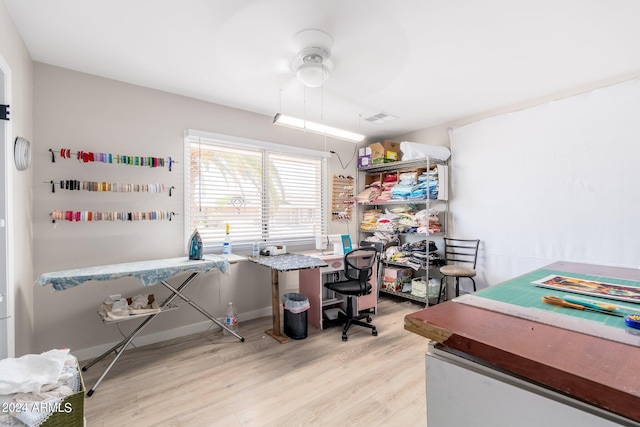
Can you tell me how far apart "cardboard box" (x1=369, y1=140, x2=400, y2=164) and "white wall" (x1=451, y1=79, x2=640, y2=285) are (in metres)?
0.78

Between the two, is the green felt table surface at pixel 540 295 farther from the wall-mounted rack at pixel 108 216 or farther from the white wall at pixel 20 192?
the wall-mounted rack at pixel 108 216

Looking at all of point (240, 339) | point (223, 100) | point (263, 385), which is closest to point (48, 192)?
point (223, 100)

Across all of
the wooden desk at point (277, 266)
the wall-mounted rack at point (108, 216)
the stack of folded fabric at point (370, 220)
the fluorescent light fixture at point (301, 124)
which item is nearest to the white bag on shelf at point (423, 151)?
the stack of folded fabric at point (370, 220)

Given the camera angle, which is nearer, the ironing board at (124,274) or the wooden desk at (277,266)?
the ironing board at (124,274)

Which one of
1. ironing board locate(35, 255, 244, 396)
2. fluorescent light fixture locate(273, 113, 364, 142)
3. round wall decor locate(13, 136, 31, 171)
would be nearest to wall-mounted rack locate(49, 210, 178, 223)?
ironing board locate(35, 255, 244, 396)

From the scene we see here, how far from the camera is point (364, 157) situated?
173 inches

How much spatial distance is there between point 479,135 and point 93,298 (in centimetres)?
433

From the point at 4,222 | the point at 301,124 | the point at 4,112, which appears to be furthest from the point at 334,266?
the point at 4,112

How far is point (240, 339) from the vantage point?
2.88 metres

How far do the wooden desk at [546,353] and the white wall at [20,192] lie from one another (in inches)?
94.2

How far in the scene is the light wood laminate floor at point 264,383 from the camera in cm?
184

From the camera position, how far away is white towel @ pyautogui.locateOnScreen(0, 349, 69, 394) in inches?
51.3

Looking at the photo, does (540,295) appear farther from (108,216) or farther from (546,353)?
(108,216)

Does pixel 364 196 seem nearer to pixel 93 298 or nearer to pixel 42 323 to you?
pixel 93 298
